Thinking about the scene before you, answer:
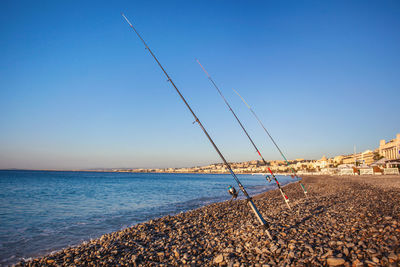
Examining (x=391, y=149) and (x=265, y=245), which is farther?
(x=391, y=149)

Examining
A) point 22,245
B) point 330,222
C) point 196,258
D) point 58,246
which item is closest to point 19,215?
point 22,245

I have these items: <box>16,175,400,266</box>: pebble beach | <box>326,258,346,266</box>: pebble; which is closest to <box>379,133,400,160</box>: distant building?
<box>16,175,400,266</box>: pebble beach

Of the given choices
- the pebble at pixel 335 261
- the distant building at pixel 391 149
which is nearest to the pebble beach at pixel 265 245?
the pebble at pixel 335 261

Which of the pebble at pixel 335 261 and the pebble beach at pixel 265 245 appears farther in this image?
the pebble beach at pixel 265 245

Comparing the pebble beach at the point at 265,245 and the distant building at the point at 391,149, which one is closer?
the pebble beach at the point at 265,245

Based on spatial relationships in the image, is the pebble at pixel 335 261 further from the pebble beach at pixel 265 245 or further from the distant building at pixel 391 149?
the distant building at pixel 391 149

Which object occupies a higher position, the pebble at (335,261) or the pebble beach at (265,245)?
the pebble at (335,261)

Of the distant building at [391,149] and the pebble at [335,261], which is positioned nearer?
the pebble at [335,261]

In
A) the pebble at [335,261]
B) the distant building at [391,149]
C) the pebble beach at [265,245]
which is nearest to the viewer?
the pebble at [335,261]

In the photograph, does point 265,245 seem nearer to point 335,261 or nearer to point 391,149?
point 335,261

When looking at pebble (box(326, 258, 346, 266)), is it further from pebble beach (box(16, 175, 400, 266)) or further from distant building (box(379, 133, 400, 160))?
distant building (box(379, 133, 400, 160))

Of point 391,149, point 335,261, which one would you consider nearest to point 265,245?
point 335,261

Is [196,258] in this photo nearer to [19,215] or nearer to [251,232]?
[251,232]

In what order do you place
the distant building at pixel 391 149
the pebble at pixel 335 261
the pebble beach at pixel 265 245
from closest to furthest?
the pebble at pixel 335 261
the pebble beach at pixel 265 245
the distant building at pixel 391 149
